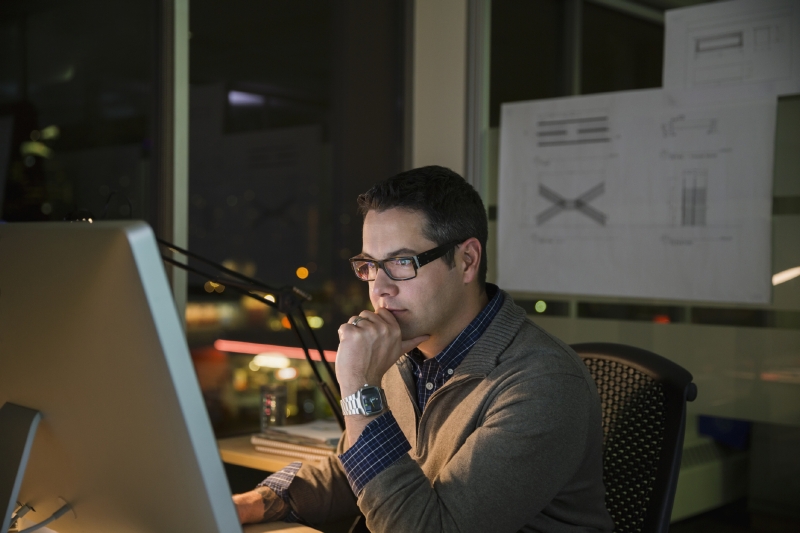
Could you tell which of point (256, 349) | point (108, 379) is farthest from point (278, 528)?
point (256, 349)

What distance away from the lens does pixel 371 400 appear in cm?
141

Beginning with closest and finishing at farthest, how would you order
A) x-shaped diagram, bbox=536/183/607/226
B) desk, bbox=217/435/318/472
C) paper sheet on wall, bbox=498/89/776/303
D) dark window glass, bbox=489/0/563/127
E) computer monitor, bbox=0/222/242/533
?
computer monitor, bbox=0/222/242/533 → desk, bbox=217/435/318/472 → paper sheet on wall, bbox=498/89/776/303 → x-shaped diagram, bbox=536/183/607/226 → dark window glass, bbox=489/0/563/127

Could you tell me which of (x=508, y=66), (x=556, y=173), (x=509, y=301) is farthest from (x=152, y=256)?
(x=508, y=66)

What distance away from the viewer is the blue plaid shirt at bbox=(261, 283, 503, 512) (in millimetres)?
1349

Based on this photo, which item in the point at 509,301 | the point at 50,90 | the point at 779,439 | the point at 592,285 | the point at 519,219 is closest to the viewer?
the point at 509,301

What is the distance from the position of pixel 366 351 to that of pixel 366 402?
0.36 ft

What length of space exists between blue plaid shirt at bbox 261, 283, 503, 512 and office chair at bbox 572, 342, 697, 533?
0.97 ft

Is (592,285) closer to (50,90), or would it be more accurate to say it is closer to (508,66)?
(508,66)

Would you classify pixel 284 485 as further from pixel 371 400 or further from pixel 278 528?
pixel 371 400

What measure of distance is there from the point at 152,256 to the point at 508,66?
238 centimetres

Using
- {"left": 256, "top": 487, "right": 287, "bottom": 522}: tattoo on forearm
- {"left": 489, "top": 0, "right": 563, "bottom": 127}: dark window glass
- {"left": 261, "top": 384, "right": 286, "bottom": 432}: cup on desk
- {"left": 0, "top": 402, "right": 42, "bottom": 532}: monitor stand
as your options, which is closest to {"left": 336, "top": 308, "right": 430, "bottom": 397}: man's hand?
{"left": 256, "top": 487, "right": 287, "bottom": 522}: tattoo on forearm

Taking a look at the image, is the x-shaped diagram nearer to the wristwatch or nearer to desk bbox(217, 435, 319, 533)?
desk bbox(217, 435, 319, 533)

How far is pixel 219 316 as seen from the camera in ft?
9.25

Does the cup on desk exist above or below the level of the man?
below
